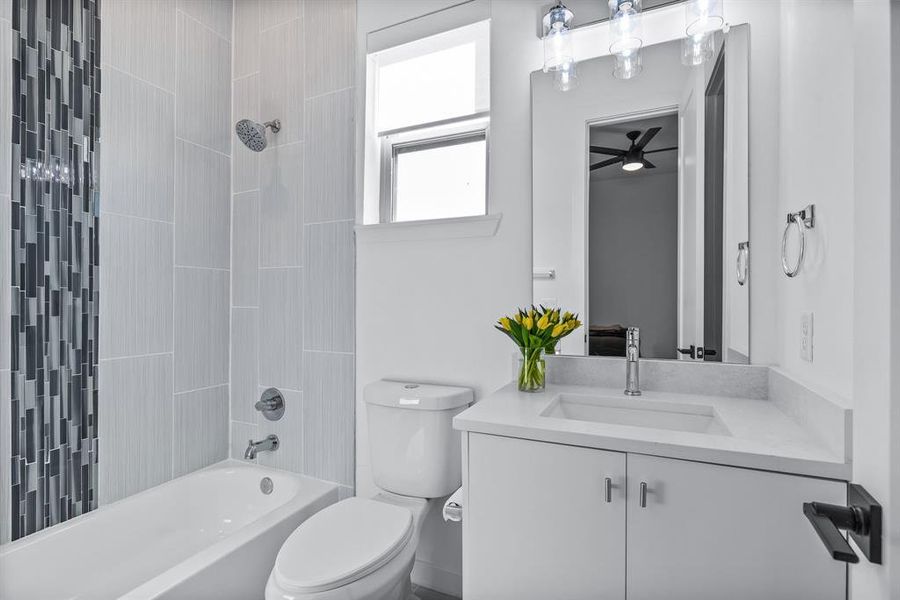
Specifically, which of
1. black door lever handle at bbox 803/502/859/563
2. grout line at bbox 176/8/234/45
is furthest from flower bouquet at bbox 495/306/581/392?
grout line at bbox 176/8/234/45

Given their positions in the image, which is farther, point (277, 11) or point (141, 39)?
point (277, 11)

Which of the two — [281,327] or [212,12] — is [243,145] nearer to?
[212,12]

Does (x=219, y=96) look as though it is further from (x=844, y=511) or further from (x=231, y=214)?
(x=844, y=511)

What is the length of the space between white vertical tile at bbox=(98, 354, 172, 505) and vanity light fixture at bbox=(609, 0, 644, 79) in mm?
2071

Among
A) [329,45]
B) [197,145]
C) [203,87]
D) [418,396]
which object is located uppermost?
[329,45]

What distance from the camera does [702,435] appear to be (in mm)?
1028

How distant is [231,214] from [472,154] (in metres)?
1.20

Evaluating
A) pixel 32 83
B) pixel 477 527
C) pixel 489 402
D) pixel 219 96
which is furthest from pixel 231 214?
pixel 477 527

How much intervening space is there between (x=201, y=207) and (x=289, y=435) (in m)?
1.10

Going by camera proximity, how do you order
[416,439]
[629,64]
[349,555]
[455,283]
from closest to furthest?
[349,555] < [629,64] < [416,439] < [455,283]

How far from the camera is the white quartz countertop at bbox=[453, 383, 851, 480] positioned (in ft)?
2.99

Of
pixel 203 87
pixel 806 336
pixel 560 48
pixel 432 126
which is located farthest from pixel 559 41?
pixel 203 87

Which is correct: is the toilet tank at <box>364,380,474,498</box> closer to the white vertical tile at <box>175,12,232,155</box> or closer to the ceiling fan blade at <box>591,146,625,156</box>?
the ceiling fan blade at <box>591,146,625,156</box>

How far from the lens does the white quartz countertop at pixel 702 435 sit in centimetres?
91
